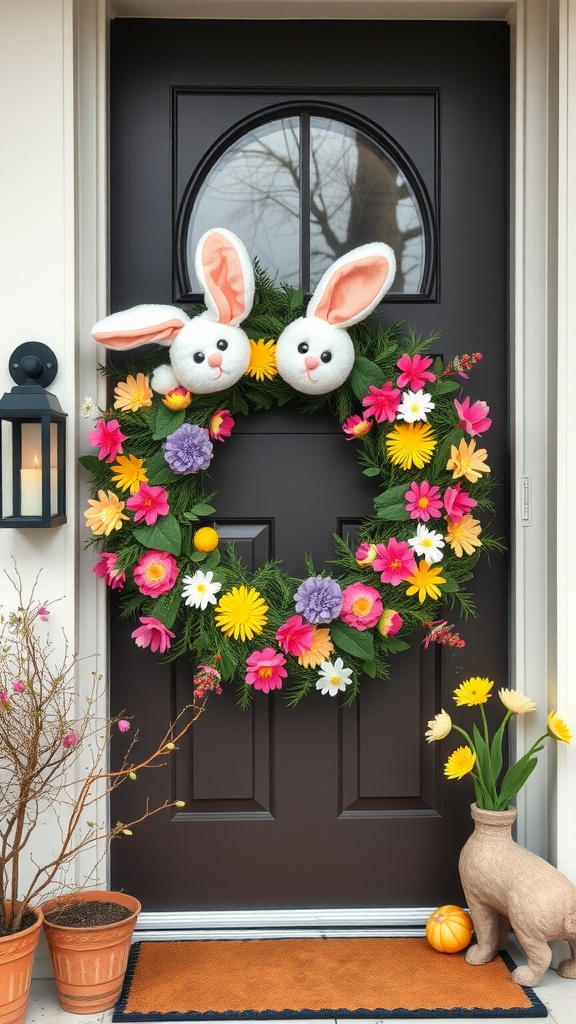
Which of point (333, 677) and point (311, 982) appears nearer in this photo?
point (311, 982)

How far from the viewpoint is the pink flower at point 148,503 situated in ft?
6.71

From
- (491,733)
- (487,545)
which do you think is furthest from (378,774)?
(487,545)

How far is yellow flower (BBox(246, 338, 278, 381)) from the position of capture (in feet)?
6.91

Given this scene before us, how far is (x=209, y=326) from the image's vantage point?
203 centimetres

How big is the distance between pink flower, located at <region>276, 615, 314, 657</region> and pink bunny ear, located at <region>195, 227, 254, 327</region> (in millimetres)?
676

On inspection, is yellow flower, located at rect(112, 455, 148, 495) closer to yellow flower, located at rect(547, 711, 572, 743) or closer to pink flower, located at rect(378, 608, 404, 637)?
pink flower, located at rect(378, 608, 404, 637)

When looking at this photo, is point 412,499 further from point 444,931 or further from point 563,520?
point 444,931

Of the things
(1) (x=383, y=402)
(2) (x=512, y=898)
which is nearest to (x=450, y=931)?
(2) (x=512, y=898)

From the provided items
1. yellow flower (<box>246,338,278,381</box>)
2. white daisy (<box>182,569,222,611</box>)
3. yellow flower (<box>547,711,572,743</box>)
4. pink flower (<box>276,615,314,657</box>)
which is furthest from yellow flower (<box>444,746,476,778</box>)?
yellow flower (<box>246,338,278,381</box>)

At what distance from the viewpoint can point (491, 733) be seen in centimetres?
230

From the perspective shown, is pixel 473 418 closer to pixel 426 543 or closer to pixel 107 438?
pixel 426 543

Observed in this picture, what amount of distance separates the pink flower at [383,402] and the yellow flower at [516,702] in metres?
0.68

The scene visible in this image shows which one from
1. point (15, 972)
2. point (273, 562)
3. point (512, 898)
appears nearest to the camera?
point (15, 972)

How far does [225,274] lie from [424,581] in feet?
2.66
